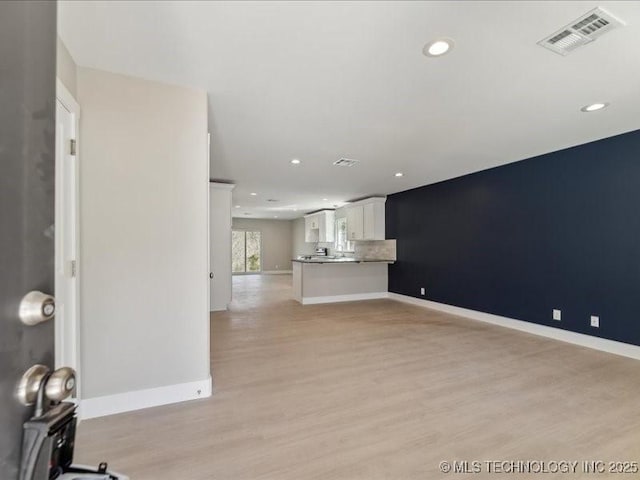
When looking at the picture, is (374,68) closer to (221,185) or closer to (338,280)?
(221,185)

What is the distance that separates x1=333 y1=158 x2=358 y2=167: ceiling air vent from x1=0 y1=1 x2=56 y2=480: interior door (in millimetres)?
3932

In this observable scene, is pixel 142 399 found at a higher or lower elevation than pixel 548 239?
lower

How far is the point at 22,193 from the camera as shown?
0.51 meters

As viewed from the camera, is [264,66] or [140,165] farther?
[140,165]

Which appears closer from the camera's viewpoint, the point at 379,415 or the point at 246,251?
the point at 379,415

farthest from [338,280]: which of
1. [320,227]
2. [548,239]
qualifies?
[548,239]

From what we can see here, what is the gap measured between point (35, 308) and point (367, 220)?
283 inches

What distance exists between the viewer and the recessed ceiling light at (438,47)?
1.83m

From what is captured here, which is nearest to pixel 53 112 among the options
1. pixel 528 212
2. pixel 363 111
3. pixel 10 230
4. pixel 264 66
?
pixel 10 230

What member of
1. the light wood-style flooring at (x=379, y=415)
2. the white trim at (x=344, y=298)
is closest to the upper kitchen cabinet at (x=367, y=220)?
the white trim at (x=344, y=298)

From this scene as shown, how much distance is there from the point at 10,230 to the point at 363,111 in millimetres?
2753

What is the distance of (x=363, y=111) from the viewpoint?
2801 mm

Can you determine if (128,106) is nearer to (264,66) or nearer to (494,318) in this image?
(264,66)

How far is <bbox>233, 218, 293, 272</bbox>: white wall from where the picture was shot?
12570 millimetres
